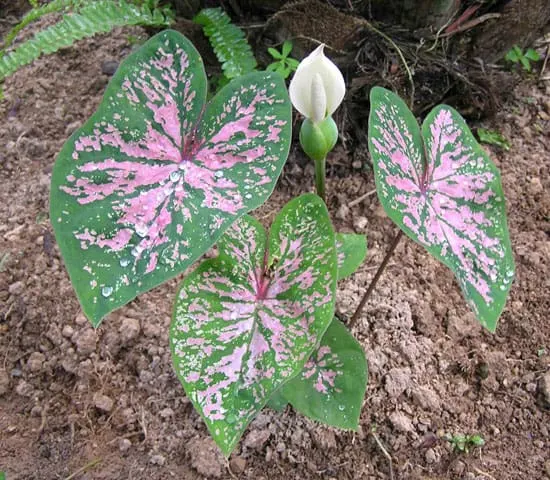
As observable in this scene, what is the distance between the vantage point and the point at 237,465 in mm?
1081

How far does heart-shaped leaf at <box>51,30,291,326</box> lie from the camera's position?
69 centimetres

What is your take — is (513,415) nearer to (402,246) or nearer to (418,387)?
(418,387)

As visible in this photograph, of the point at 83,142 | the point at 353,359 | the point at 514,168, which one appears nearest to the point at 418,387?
the point at 353,359

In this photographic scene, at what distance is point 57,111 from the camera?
5.43 ft

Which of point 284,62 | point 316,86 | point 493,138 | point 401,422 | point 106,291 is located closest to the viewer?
point 106,291

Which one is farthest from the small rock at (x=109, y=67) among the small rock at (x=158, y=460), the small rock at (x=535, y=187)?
→ the small rock at (x=535, y=187)

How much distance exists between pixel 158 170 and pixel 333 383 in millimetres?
485

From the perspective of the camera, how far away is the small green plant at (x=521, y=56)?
5.17ft

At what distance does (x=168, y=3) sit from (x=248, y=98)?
0.94 metres

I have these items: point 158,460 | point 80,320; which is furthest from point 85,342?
point 158,460

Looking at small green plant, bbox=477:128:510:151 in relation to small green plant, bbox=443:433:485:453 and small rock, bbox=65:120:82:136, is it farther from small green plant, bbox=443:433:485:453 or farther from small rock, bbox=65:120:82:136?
small rock, bbox=65:120:82:136

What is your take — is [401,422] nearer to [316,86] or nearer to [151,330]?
[151,330]

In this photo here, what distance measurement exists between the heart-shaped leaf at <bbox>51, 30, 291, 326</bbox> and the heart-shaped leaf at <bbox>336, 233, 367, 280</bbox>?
317 mm

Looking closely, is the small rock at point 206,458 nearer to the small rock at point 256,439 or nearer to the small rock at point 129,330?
the small rock at point 256,439
